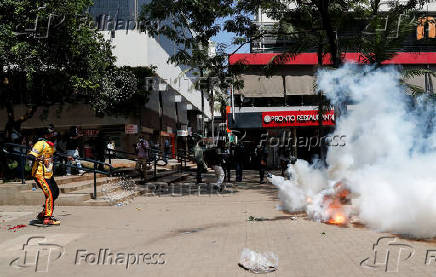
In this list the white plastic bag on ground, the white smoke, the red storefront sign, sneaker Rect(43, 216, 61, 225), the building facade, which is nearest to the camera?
the white plastic bag on ground

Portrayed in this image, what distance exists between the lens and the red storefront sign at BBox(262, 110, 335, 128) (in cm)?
2423

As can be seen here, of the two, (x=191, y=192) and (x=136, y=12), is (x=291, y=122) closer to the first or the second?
(x=191, y=192)

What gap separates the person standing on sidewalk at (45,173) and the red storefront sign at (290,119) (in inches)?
699

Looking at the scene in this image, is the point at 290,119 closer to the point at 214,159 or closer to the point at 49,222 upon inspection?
the point at 214,159

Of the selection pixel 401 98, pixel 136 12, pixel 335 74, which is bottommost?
pixel 401 98

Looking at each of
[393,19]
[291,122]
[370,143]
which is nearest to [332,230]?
[370,143]

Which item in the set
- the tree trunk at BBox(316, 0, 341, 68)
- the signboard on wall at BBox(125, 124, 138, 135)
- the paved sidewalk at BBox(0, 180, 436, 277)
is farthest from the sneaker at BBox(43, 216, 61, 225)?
the signboard on wall at BBox(125, 124, 138, 135)

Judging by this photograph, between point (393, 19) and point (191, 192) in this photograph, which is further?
point (393, 19)

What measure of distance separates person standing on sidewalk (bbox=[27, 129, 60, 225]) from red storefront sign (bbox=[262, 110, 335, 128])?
1776cm

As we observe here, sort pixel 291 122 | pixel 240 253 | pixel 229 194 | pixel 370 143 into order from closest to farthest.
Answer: pixel 240 253 < pixel 370 143 < pixel 229 194 < pixel 291 122

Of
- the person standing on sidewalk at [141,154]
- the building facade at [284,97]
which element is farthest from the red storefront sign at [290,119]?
the person standing on sidewalk at [141,154]

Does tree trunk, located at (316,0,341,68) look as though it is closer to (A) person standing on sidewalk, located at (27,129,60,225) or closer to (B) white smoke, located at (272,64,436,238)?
(B) white smoke, located at (272,64,436,238)

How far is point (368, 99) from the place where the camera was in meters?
8.01

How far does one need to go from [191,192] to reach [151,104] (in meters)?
17.9
